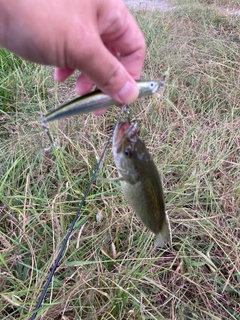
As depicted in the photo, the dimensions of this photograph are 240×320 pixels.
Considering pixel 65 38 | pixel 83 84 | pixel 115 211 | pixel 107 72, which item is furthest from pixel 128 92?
pixel 115 211

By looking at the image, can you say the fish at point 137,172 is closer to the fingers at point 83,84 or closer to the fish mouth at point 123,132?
the fish mouth at point 123,132

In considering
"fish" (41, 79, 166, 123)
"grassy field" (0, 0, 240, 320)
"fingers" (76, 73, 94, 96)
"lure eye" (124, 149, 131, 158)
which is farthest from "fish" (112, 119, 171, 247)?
"grassy field" (0, 0, 240, 320)

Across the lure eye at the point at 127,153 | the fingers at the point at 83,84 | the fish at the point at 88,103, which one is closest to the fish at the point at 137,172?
the lure eye at the point at 127,153

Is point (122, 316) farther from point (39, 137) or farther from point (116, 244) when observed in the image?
point (39, 137)

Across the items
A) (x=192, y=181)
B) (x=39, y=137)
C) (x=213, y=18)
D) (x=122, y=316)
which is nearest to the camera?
(x=122, y=316)

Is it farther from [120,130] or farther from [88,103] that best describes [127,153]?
[88,103]

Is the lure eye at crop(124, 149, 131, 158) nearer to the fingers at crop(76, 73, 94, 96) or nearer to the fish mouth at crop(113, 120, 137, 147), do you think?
the fish mouth at crop(113, 120, 137, 147)

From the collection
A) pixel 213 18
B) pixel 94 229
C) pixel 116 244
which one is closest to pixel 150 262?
pixel 116 244
